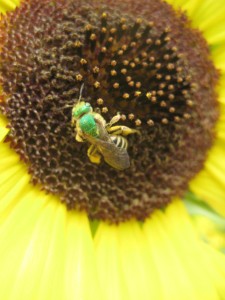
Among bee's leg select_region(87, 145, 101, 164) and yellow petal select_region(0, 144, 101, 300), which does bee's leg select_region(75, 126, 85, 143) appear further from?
yellow petal select_region(0, 144, 101, 300)

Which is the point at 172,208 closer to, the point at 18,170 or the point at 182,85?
the point at 182,85

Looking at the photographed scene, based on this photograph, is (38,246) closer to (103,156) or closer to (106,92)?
(103,156)

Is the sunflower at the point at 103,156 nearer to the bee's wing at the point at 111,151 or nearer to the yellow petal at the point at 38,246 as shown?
the yellow petal at the point at 38,246

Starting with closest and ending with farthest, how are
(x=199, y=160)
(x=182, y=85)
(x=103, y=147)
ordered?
(x=103, y=147) → (x=182, y=85) → (x=199, y=160)

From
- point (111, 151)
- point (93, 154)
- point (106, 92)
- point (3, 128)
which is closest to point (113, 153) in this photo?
point (111, 151)

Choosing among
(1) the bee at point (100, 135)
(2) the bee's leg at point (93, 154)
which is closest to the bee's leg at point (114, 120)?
(1) the bee at point (100, 135)

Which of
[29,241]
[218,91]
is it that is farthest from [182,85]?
[29,241]

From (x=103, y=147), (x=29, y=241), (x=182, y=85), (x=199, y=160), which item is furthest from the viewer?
(x=199, y=160)
